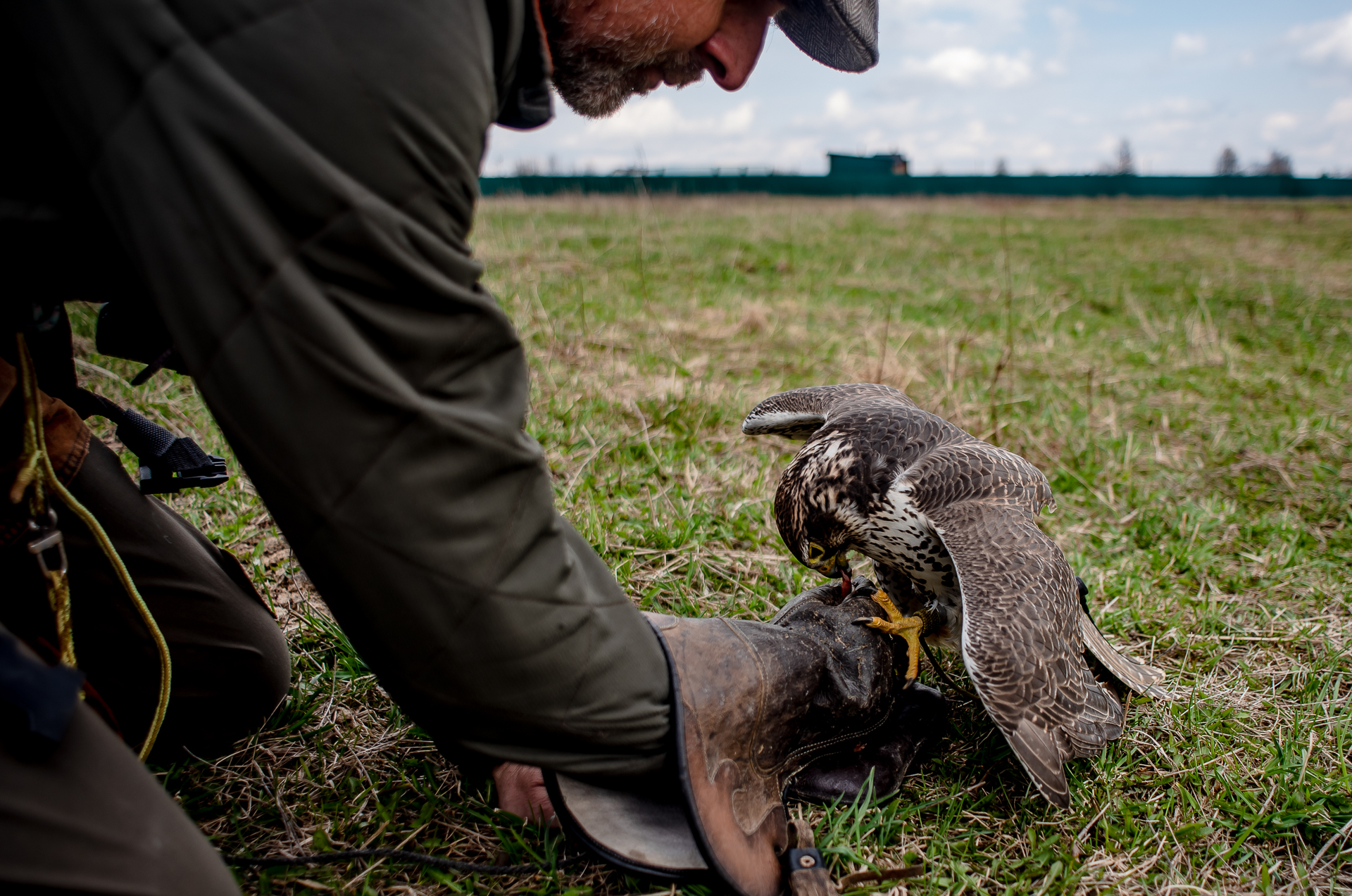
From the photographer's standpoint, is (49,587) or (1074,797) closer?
(49,587)

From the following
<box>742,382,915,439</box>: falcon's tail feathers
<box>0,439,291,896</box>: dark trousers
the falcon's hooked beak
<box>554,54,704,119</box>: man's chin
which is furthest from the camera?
<box>742,382,915,439</box>: falcon's tail feathers

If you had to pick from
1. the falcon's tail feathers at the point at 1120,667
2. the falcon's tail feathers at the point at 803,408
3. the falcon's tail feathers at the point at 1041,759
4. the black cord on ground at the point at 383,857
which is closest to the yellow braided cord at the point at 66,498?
the black cord on ground at the point at 383,857

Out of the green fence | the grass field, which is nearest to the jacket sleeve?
the grass field

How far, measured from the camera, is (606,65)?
1771 millimetres

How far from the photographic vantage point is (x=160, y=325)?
1642mm

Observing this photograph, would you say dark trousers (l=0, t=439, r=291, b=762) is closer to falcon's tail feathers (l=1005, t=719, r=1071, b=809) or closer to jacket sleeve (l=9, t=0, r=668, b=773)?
jacket sleeve (l=9, t=0, r=668, b=773)

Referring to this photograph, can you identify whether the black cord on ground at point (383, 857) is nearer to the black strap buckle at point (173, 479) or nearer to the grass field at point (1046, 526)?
the grass field at point (1046, 526)

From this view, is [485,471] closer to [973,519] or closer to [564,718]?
[564,718]

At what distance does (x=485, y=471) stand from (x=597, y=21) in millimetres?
1007

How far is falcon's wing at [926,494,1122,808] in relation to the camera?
1.87 m

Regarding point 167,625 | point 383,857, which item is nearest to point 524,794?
point 383,857

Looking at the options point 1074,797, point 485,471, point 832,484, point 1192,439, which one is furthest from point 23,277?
point 1192,439

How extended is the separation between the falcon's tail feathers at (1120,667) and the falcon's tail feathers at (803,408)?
0.98 metres

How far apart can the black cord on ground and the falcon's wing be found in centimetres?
110
